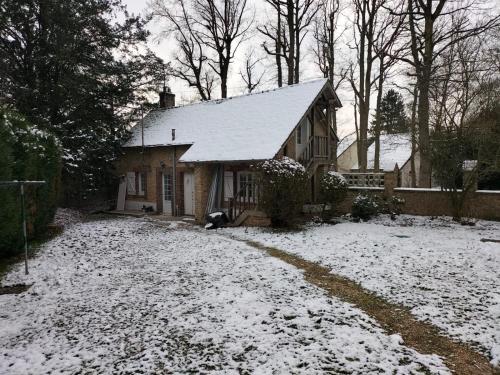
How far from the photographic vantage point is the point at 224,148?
48.0 ft

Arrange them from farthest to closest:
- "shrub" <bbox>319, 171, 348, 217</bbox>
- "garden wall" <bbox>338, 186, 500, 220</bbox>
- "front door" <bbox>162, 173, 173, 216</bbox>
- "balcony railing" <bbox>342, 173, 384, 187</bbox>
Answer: "front door" <bbox>162, 173, 173, 216</bbox>, "balcony railing" <bbox>342, 173, 384, 187</bbox>, "shrub" <bbox>319, 171, 348, 217</bbox>, "garden wall" <bbox>338, 186, 500, 220</bbox>

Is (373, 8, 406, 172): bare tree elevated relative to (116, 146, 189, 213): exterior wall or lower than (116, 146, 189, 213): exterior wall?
elevated

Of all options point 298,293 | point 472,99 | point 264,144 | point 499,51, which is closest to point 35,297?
point 298,293

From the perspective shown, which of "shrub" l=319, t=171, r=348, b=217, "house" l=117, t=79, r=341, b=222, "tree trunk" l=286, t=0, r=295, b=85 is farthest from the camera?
"tree trunk" l=286, t=0, r=295, b=85

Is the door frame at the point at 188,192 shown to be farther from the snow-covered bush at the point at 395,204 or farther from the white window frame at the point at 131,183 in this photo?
the snow-covered bush at the point at 395,204

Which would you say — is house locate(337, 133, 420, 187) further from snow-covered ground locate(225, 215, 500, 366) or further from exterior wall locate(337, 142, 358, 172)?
snow-covered ground locate(225, 215, 500, 366)

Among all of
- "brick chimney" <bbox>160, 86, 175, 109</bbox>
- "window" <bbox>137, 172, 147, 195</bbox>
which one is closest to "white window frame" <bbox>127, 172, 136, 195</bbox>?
"window" <bbox>137, 172, 147, 195</bbox>

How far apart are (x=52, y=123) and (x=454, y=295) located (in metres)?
17.5

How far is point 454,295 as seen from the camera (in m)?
5.80

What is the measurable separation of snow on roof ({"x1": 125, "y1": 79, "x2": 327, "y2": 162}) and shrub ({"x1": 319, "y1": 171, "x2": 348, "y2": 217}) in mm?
2416

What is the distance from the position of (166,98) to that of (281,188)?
15.0 meters

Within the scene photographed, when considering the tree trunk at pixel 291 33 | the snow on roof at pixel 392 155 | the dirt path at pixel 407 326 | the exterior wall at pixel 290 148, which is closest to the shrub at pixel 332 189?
the exterior wall at pixel 290 148

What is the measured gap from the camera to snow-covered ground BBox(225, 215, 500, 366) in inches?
198

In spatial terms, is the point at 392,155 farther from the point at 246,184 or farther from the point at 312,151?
the point at 246,184
